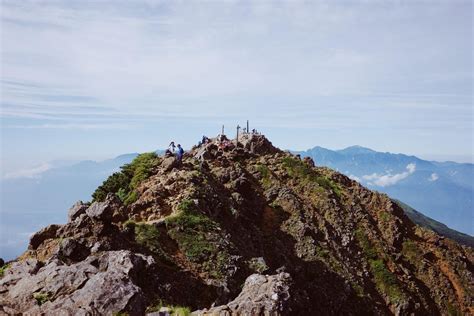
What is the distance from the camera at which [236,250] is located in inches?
1651

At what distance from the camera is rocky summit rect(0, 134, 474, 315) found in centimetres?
2197

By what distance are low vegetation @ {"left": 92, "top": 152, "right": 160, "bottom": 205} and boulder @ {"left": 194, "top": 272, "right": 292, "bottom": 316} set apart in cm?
2825

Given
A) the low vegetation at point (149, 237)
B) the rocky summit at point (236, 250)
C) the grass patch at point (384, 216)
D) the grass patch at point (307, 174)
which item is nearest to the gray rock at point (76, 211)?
the rocky summit at point (236, 250)

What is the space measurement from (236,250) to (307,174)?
30.9 meters

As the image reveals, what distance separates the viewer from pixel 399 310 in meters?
53.2

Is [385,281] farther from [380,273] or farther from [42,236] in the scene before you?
[42,236]

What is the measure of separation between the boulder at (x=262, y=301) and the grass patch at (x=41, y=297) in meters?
7.72

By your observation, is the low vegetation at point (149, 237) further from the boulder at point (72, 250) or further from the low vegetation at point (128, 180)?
the low vegetation at point (128, 180)

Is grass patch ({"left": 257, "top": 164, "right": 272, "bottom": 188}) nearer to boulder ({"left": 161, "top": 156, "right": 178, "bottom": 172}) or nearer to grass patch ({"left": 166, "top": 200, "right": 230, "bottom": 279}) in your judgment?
boulder ({"left": 161, "top": 156, "right": 178, "bottom": 172})

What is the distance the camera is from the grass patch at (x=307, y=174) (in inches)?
2704

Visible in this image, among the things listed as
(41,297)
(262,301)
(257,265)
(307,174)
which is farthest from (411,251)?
(41,297)

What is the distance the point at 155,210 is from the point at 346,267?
26.1 m

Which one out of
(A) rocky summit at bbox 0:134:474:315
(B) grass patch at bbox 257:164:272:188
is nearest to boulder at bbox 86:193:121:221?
(A) rocky summit at bbox 0:134:474:315

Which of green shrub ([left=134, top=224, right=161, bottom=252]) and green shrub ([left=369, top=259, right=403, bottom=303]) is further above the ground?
green shrub ([left=134, top=224, right=161, bottom=252])
